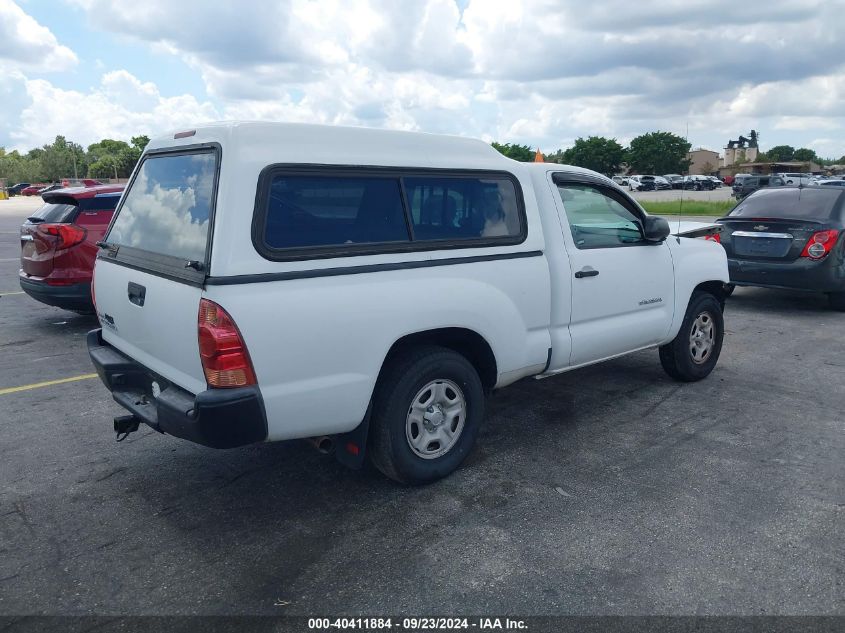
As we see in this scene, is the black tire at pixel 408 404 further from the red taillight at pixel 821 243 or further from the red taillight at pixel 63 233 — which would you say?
the red taillight at pixel 821 243

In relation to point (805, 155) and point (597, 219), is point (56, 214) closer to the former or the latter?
point (597, 219)

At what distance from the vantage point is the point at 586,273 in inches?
186

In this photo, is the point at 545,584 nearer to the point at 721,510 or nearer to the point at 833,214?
the point at 721,510

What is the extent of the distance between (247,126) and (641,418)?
354 cm

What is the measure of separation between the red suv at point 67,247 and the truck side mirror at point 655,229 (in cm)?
585

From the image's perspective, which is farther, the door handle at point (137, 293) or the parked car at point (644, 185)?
the parked car at point (644, 185)

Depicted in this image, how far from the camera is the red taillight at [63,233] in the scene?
25.3ft

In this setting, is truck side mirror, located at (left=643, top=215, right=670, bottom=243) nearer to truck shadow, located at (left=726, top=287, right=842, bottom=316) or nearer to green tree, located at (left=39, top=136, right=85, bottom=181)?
truck shadow, located at (left=726, top=287, right=842, bottom=316)

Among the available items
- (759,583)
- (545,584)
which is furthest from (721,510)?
(545,584)

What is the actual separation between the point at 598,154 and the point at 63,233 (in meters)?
97.8

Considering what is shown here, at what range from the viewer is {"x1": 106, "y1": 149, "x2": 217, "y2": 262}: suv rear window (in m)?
3.44

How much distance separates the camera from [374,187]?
3.79 metres

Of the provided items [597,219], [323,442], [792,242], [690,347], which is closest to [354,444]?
[323,442]

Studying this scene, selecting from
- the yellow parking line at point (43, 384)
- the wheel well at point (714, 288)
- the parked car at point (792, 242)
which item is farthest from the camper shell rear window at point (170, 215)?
the parked car at point (792, 242)
